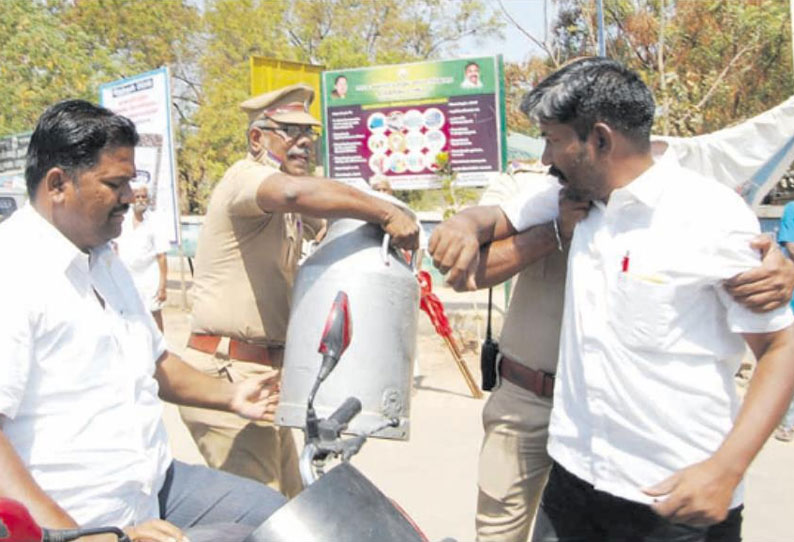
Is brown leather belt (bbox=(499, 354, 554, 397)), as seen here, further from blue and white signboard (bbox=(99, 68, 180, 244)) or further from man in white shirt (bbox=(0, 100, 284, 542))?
blue and white signboard (bbox=(99, 68, 180, 244))

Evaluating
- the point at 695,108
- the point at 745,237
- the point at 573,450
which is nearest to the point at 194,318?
the point at 573,450

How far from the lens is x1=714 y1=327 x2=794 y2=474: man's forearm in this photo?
163 centimetres

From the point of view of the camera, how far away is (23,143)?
1316 cm

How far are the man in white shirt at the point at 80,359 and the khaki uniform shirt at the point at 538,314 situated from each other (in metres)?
0.87

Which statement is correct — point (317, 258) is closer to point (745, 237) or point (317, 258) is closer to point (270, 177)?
point (270, 177)

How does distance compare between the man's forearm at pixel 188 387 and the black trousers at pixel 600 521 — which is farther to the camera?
the man's forearm at pixel 188 387

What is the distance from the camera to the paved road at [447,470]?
3699 millimetres

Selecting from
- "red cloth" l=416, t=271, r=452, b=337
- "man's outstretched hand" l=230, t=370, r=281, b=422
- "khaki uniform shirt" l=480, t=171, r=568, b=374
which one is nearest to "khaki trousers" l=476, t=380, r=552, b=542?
"khaki uniform shirt" l=480, t=171, r=568, b=374

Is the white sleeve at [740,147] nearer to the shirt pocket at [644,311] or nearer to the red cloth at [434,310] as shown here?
the shirt pocket at [644,311]

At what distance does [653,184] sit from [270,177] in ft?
3.53

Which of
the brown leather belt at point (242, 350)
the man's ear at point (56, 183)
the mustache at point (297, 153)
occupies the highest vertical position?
the mustache at point (297, 153)

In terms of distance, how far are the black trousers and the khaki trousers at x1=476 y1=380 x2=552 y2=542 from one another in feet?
0.79

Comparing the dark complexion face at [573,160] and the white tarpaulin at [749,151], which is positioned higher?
the white tarpaulin at [749,151]

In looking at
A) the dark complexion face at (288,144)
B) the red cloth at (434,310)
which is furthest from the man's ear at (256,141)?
the red cloth at (434,310)
